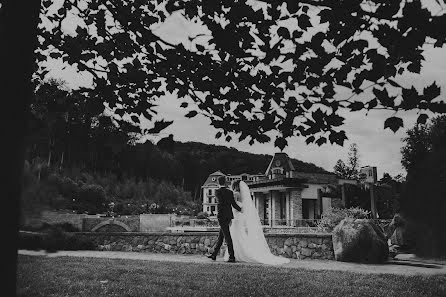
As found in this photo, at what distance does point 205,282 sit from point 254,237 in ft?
18.5

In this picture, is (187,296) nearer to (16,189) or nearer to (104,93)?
(104,93)

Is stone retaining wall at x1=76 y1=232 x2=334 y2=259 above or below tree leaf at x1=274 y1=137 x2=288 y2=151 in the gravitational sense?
below

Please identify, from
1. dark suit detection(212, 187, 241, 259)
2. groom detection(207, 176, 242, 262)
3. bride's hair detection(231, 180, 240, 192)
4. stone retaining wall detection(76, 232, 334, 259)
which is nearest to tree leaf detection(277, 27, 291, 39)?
groom detection(207, 176, 242, 262)

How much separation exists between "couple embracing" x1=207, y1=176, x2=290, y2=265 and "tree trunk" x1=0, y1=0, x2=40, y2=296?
8582 millimetres

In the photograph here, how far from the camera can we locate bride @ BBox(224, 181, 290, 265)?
40.0 ft

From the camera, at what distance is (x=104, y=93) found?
4699 millimetres

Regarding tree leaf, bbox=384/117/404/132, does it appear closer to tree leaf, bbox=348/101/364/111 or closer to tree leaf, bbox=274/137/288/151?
tree leaf, bbox=348/101/364/111

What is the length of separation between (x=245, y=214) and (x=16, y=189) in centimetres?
1064

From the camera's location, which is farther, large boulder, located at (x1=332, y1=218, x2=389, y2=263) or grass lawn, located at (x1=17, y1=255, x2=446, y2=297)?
large boulder, located at (x1=332, y1=218, x2=389, y2=263)

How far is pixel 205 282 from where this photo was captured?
715 centimetres

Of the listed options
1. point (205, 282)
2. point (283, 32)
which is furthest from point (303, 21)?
point (205, 282)

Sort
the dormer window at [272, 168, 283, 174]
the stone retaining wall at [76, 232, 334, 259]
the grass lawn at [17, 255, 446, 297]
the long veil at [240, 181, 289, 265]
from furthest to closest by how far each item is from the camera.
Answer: the dormer window at [272, 168, 283, 174] → the stone retaining wall at [76, 232, 334, 259] → the long veil at [240, 181, 289, 265] → the grass lawn at [17, 255, 446, 297]

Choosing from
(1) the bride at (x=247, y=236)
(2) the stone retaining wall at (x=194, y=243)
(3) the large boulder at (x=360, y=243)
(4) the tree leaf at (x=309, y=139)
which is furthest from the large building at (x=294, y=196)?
(4) the tree leaf at (x=309, y=139)

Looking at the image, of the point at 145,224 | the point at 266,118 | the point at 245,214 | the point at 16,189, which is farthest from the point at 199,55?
the point at 145,224
